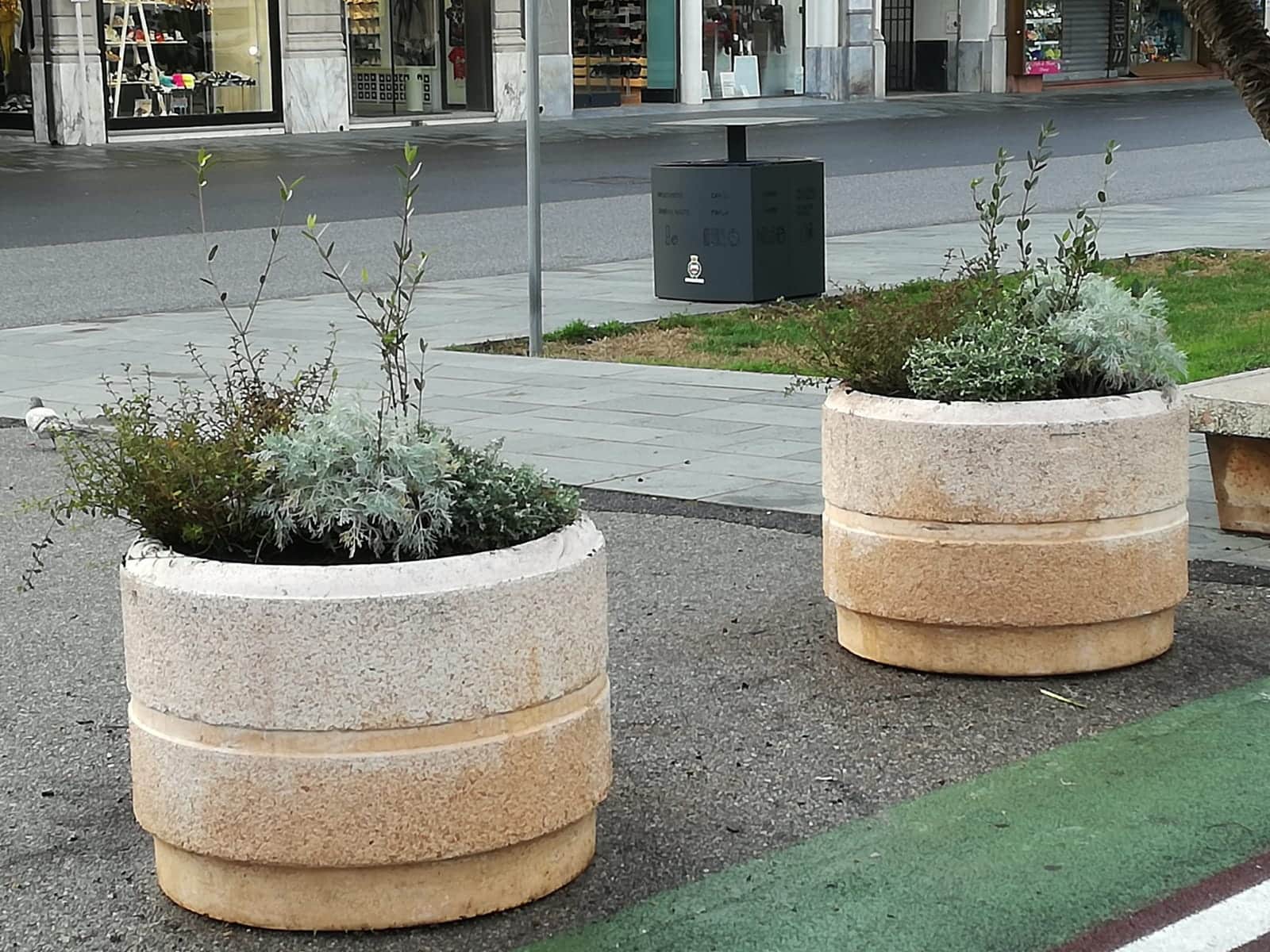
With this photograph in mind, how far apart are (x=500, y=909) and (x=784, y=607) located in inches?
94.9

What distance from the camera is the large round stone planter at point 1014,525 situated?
518cm

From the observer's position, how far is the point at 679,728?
5.10 m

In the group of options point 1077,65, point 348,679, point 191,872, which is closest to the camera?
point 348,679

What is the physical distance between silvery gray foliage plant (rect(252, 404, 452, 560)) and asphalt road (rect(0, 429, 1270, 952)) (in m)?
0.77

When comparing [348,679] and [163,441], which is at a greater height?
[163,441]

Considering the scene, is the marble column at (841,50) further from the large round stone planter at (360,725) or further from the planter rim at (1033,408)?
the large round stone planter at (360,725)

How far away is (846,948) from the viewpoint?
3.77 meters

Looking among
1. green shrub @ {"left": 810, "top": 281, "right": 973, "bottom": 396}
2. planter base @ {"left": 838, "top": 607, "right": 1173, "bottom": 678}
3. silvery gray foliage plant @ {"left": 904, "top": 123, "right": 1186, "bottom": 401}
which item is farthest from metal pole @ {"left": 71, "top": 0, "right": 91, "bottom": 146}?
planter base @ {"left": 838, "top": 607, "right": 1173, "bottom": 678}

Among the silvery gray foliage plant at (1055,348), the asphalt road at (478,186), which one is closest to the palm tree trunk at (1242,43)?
the silvery gray foliage plant at (1055,348)

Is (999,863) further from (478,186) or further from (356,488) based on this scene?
(478,186)

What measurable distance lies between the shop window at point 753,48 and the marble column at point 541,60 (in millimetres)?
3751

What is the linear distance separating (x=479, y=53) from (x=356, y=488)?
33.1m

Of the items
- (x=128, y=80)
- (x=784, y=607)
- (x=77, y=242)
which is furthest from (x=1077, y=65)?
(x=784, y=607)

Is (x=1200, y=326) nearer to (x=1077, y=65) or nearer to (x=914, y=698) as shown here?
(x=914, y=698)
